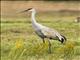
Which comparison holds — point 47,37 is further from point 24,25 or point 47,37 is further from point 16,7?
point 16,7

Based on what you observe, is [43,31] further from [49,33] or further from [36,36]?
[36,36]

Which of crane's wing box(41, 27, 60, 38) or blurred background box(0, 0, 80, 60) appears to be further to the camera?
crane's wing box(41, 27, 60, 38)

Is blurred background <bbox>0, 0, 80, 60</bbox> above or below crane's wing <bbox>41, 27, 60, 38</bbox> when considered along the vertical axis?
below

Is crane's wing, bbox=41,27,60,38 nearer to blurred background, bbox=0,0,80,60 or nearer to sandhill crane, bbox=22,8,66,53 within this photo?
sandhill crane, bbox=22,8,66,53

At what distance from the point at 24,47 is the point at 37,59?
0.48m

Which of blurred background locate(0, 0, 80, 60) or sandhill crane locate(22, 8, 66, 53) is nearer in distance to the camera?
blurred background locate(0, 0, 80, 60)

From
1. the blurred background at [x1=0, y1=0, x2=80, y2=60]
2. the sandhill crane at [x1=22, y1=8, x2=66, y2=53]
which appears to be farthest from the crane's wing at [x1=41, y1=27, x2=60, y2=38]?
the blurred background at [x1=0, y1=0, x2=80, y2=60]

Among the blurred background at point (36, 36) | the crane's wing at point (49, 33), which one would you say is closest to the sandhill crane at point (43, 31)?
the crane's wing at point (49, 33)

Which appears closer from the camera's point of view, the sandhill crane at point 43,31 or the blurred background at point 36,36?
the blurred background at point 36,36

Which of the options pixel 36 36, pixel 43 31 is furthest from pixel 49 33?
pixel 36 36

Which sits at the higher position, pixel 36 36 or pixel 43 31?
pixel 43 31

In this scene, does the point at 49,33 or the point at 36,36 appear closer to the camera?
the point at 49,33

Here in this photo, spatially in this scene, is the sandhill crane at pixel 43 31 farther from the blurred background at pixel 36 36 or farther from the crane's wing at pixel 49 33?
the blurred background at pixel 36 36

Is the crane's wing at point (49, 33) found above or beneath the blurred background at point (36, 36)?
above
